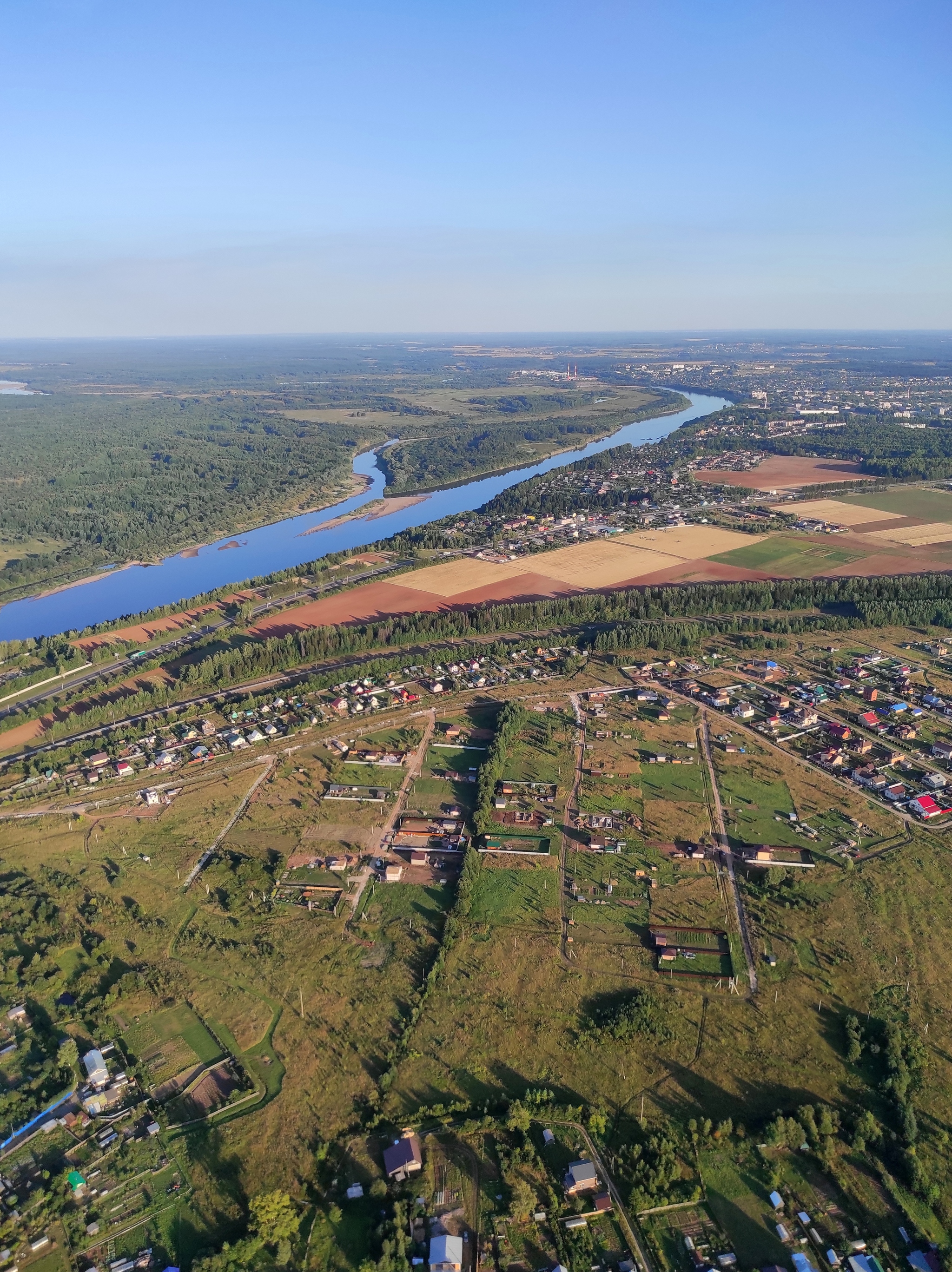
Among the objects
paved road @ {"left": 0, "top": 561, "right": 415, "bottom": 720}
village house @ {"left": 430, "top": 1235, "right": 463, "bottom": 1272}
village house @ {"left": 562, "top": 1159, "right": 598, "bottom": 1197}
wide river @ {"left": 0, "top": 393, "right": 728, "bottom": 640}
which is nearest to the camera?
village house @ {"left": 430, "top": 1235, "right": 463, "bottom": 1272}

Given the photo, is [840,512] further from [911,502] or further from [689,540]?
[689,540]

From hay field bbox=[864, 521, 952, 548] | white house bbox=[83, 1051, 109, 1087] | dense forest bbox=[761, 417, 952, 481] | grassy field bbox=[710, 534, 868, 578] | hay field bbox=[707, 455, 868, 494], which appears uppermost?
dense forest bbox=[761, 417, 952, 481]

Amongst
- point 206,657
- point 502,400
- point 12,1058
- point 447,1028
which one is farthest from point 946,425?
point 12,1058

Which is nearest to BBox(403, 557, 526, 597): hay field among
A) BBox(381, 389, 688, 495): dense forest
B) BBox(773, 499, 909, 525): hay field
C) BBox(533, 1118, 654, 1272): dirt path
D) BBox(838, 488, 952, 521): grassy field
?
BBox(773, 499, 909, 525): hay field

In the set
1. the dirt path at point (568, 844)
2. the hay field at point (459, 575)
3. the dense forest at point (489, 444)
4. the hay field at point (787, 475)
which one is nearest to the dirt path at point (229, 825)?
the dirt path at point (568, 844)

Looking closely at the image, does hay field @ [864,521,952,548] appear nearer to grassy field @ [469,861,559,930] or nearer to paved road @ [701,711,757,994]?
paved road @ [701,711,757,994]

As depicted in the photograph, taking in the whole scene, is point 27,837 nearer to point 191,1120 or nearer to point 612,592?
point 191,1120
